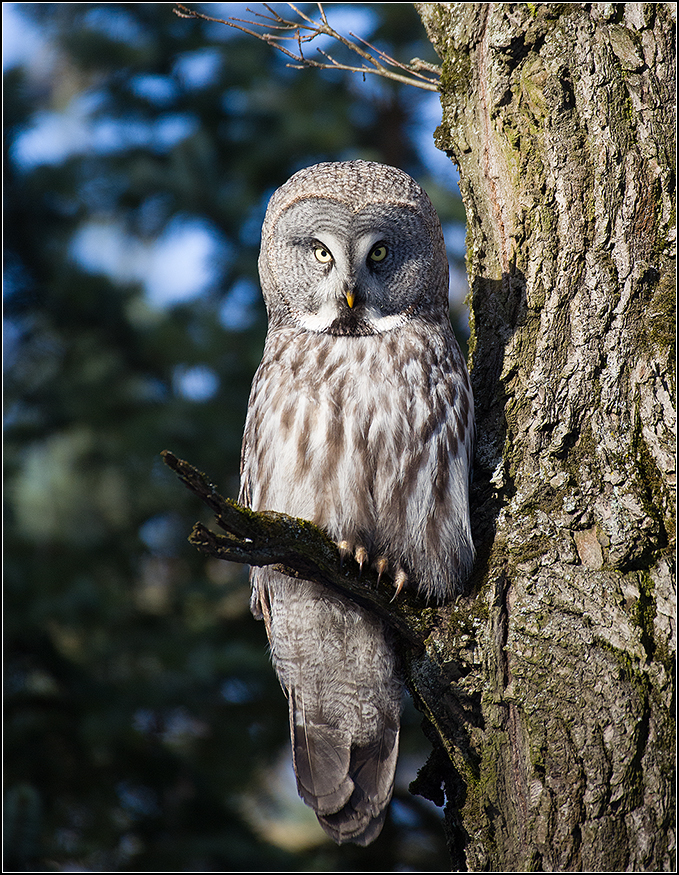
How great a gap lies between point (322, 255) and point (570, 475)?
106cm

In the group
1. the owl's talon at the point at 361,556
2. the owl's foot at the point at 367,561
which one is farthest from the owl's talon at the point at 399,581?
the owl's talon at the point at 361,556

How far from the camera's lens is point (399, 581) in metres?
2.08

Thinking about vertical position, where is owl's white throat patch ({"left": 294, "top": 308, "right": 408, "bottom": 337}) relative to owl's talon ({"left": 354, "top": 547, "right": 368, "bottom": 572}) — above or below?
above

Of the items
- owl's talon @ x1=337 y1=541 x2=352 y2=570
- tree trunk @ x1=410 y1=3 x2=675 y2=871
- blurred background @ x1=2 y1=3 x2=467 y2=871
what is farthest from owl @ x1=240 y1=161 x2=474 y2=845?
blurred background @ x1=2 y1=3 x2=467 y2=871

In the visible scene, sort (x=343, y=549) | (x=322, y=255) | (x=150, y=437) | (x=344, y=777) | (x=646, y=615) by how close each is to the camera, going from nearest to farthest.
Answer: (x=646, y=615) → (x=343, y=549) → (x=344, y=777) → (x=322, y=255) → (x=150, y=437)

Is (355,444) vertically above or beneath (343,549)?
above

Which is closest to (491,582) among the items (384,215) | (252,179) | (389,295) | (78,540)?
(389,295)

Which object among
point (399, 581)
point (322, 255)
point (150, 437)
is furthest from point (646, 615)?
point (150, 437)

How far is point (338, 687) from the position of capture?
2336 mm

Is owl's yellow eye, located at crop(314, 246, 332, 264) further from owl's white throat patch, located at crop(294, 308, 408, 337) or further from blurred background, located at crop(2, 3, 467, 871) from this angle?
blurred background, located at crop(2, 3, 467, 871)

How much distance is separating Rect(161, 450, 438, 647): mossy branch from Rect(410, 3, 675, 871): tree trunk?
130 millimetres

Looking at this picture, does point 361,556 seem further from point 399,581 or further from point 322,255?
point 322,255

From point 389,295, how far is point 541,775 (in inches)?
54.6

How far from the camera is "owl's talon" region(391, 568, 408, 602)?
2.07 metres
